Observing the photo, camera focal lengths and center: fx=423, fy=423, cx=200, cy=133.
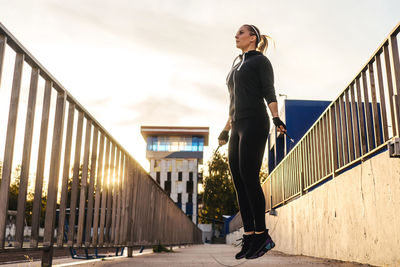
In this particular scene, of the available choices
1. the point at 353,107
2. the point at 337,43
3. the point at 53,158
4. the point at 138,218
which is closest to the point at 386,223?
the point at 353,107

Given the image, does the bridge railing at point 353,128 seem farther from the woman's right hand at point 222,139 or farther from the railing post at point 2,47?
the railing post at point 2,47

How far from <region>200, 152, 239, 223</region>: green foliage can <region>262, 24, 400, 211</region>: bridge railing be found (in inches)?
1931

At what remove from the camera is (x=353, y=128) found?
14.7ft

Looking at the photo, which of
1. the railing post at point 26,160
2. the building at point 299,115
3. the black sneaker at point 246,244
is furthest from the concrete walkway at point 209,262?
the building at point 299,115

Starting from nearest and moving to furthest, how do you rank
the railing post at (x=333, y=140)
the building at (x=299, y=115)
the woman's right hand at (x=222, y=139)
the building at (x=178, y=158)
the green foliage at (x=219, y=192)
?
the woman's right hand at (x=222, y=139), the railing post at (x=333, y=140), the building at (x=299, y=115), the green foliage at (x=219, y=192), the building at (x=178, y=158)

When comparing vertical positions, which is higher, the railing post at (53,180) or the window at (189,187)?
the window at (189,187)

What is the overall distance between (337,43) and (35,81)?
8327 mm

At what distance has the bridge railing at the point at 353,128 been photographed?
3.56 metres

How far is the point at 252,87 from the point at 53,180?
6.36ft

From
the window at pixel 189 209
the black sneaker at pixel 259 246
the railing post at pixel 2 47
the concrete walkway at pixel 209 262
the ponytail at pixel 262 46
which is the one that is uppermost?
the window at pixel 189 209

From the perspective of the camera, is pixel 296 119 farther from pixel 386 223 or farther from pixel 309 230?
pixel 386 223

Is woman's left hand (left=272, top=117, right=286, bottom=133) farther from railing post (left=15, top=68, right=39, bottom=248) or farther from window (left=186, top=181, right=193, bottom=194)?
window (left=186, top=181, right=193, bottom=194)

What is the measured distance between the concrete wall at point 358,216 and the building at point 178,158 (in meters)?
50.9

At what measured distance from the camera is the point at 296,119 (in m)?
18.7
